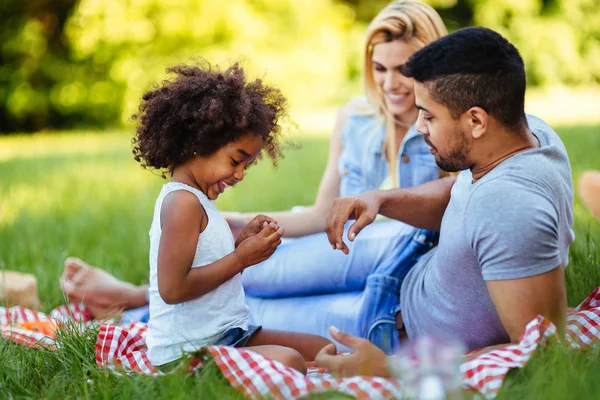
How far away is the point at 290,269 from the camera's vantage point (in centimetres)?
316

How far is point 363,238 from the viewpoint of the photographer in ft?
10.3

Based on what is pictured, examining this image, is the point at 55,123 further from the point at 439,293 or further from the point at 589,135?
the point at 439,293

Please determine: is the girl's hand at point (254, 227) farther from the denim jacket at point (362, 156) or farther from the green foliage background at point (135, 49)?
the green foliage background at point (135, 49)

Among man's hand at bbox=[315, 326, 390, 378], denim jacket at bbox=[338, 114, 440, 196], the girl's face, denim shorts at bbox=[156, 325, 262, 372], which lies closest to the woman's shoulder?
denim jacket at bbox=[338, 114, 440, 196]

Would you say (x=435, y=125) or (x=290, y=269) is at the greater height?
(x=435, y=125)

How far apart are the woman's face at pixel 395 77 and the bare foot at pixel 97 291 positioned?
4.96 feet

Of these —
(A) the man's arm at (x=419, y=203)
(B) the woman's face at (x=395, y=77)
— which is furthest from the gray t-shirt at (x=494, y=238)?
(B) the woman's face at (x=395, y=77)

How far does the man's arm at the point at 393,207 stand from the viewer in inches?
96.6

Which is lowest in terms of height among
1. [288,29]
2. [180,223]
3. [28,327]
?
[28,327]

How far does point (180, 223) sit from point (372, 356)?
2.36ft

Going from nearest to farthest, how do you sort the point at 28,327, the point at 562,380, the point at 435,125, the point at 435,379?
the point at 435,379 < the point at 562,380 < the point at 435,125 < the point at 28,327

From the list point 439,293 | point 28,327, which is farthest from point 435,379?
point 28,327

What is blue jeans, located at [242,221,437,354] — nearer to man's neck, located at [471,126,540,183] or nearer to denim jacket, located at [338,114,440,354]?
denim jacket, located at [338,114,440,354]

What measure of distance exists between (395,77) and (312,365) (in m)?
1.40
